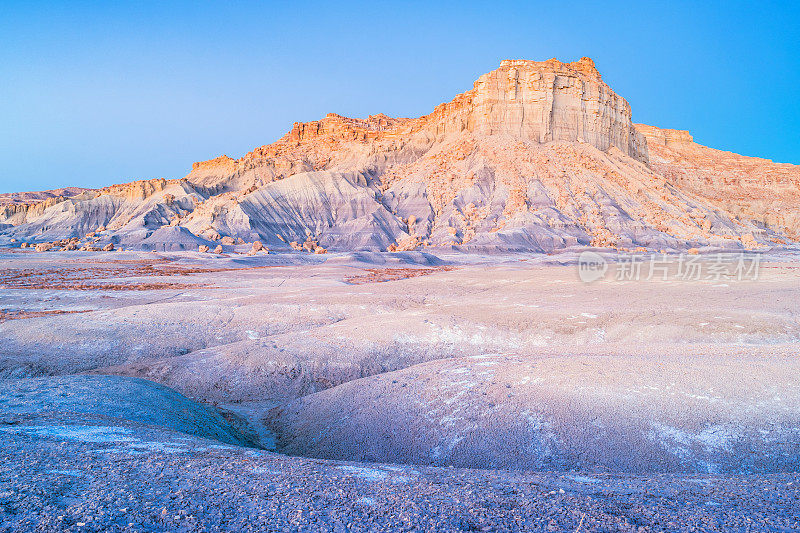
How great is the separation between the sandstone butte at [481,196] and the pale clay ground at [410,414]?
32.5 metres

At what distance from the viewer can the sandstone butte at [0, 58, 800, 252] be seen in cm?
4775

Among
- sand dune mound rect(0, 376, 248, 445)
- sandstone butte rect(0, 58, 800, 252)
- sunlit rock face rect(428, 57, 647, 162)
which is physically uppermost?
sunlit rock face rect(428, 57, 647, 162)

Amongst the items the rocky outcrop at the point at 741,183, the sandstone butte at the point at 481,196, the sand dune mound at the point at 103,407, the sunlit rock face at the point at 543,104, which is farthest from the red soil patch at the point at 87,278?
the rocky outcrop at the point at 741,183

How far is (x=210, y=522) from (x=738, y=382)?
6.42 meters

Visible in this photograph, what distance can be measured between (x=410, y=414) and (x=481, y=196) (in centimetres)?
4810

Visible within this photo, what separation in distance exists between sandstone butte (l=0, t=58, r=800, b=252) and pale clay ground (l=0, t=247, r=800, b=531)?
3252 cm

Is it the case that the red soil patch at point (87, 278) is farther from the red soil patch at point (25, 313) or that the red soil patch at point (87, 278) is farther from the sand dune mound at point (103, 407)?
the sand dune mound at point (103, 407)

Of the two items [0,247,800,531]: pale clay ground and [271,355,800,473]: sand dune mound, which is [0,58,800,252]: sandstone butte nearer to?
[0,247,800,531]: pale clay ground

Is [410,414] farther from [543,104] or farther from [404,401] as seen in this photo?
[543,104]

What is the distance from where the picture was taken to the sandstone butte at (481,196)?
47.8 metres

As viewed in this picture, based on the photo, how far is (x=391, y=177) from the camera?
62844 millimetres

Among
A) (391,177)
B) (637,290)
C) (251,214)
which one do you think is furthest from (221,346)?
(391,177)

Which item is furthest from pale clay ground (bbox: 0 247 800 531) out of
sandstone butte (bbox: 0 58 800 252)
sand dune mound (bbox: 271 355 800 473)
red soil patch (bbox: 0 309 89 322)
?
sandstone butte (bbox: 0 58 800 252)

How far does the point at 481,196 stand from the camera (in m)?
52.7
